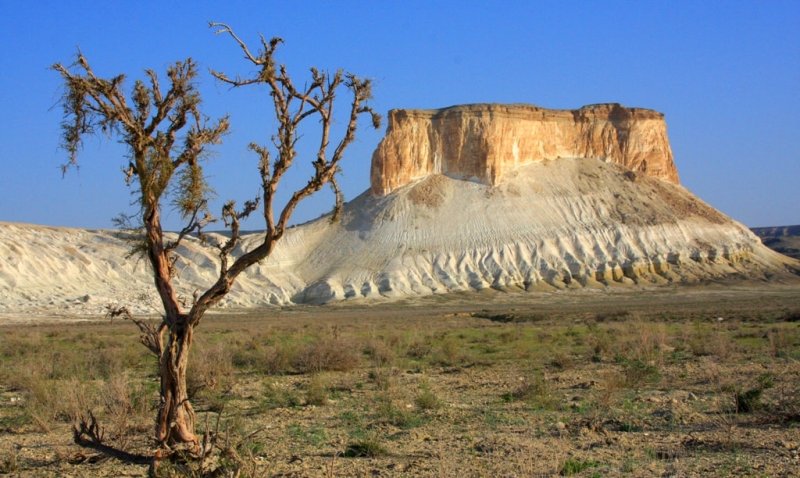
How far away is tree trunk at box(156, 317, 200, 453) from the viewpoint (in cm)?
765

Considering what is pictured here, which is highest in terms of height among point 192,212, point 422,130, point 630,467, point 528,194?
point 422,130

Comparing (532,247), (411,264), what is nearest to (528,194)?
(532,247)

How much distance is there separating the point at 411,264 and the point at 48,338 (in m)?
42.7

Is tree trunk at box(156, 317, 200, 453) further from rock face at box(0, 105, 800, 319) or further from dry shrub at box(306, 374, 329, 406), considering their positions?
rock face at box(0, 105, 800, 319)

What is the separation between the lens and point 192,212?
27.2ft

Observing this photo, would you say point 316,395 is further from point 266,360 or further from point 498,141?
point 498,141

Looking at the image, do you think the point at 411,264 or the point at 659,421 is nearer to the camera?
the point at 659,421

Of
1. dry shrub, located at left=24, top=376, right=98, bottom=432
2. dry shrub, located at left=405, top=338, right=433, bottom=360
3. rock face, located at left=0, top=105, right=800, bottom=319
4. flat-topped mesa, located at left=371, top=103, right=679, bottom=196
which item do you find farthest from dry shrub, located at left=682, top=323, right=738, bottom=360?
flat-topped mesa, located at left=371, top=103, right=679, bottom=196

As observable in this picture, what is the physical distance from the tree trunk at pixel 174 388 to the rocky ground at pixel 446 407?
0.37 metres

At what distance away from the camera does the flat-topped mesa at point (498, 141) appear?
7812cm

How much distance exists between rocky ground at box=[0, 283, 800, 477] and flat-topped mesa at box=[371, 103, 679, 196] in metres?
55.8

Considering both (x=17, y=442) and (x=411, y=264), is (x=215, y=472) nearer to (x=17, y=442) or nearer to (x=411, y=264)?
(x=17, y=442)

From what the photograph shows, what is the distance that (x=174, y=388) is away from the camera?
7688 mm

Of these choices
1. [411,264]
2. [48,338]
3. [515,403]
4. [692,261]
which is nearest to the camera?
[515,403]
